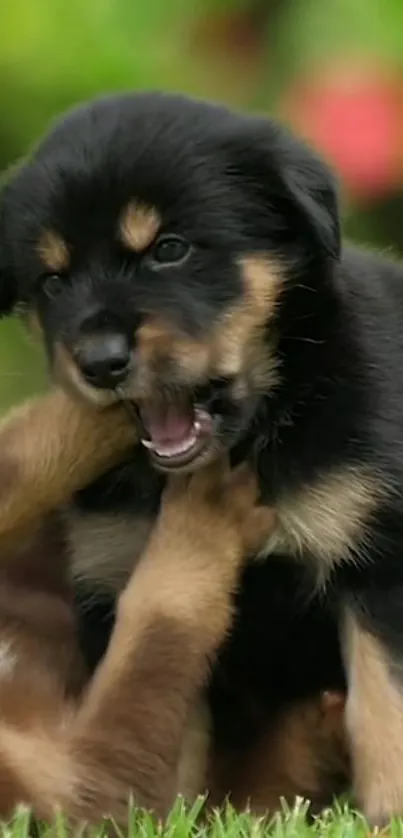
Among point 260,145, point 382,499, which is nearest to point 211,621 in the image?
point 382,499

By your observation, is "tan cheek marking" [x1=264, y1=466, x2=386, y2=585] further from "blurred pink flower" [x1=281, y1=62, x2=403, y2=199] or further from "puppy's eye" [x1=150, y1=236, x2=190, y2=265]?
"blurred pink flower" [x1=281, y1=62, x2=403, y2=199]

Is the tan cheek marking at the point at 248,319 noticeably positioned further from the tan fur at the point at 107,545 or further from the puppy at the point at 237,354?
the tan fur at the point at 107,545

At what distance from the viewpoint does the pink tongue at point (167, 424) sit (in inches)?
98.3

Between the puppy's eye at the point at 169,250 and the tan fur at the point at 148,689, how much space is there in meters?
0.32

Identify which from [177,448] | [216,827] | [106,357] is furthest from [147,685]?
[106,357]

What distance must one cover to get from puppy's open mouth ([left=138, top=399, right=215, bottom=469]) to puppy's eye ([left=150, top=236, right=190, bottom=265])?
0.19 m

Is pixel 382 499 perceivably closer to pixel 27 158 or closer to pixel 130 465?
pixel 130 465

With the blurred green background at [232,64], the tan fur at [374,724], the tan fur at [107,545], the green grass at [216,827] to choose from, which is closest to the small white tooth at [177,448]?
the tan fur at [107,545]

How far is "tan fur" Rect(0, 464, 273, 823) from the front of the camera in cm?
233

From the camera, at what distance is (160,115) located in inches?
98.9

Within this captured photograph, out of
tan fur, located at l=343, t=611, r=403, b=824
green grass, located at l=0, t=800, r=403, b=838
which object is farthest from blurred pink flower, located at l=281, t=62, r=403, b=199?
green grass, located at l=0, t=800, r=403, b=838

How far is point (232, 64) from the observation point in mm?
3930

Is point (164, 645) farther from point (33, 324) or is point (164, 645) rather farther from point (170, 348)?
point (33, 324)

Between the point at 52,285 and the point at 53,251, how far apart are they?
0.06 m
